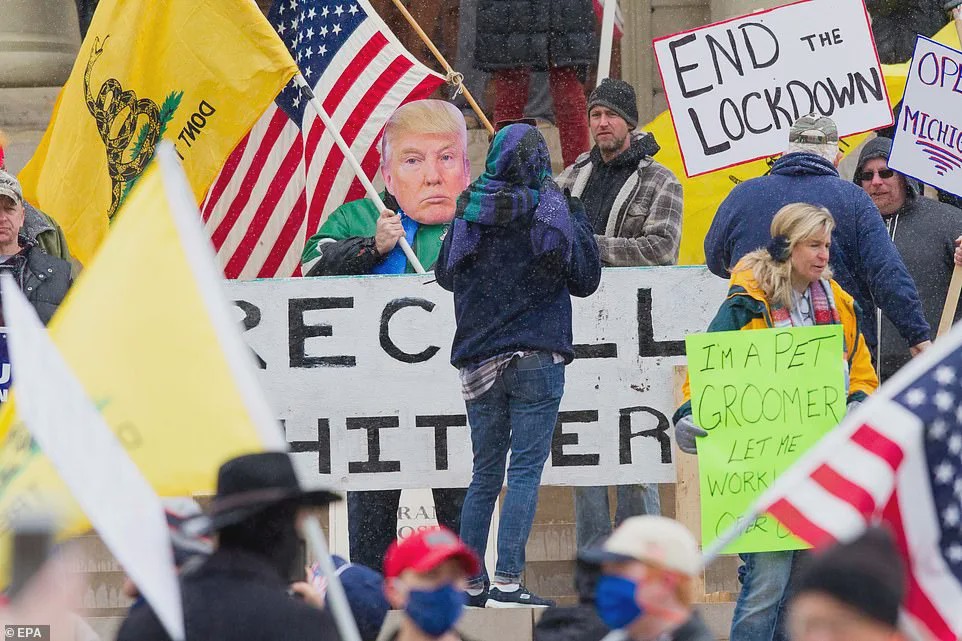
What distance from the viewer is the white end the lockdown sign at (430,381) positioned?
832 cm

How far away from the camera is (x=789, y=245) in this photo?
6.84 meters

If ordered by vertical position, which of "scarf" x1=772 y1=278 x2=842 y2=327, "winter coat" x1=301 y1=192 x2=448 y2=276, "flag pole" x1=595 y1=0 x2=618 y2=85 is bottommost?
"scarf" x1=772 y1=278 x2=842 y2=327

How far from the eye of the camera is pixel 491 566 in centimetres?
793

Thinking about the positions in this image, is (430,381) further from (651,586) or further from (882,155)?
(651,586)

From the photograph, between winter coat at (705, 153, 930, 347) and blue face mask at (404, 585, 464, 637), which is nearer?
blue face mask at (404, 585, 464, 637)

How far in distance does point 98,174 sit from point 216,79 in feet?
2.20

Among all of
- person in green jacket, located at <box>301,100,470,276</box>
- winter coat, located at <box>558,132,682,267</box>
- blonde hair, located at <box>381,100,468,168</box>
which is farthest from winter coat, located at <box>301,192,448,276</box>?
winter coat, located at <box>558,132,682,267</box>

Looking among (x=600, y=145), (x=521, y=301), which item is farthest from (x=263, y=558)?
(x=600, y=145)

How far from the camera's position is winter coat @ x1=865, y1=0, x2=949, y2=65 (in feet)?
38.3

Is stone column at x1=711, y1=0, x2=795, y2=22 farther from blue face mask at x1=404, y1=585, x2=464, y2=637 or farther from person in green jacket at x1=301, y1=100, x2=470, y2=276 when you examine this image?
blue face mask at x1=404, y1=585, x2=464, y2=637

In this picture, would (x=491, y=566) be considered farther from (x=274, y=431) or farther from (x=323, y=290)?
(x=274, y=431)

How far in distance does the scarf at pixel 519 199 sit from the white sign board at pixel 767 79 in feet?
6.31

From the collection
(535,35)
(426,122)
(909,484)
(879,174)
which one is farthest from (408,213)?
(909,484)

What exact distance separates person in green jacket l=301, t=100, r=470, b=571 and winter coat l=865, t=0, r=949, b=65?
13.3 ft
